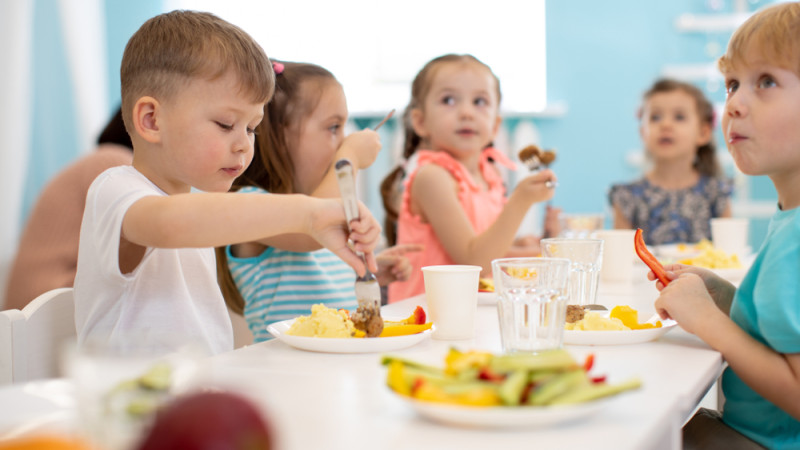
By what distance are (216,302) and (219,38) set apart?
440 millimetres

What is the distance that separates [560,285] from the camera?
2.87 ft

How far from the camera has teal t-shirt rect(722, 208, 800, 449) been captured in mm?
878

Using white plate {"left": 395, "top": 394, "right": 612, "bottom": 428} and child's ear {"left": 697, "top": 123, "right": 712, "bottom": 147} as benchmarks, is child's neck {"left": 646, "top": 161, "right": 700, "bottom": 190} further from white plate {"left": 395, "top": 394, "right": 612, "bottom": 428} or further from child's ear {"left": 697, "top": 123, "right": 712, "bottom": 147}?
white plate {"left": 395, "top": 394, "right": 612, "bottom": 428}

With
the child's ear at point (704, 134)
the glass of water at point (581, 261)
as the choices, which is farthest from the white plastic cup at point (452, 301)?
the child's ear at point (704, 134)

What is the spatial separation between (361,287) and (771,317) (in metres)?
0.51

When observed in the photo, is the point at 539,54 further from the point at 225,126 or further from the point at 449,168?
the point at 225,126

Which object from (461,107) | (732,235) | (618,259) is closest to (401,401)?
(618,259)

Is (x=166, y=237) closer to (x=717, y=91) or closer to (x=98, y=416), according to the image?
(x=98, y=416)

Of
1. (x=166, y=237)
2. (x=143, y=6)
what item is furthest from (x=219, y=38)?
(x=143, y=6)

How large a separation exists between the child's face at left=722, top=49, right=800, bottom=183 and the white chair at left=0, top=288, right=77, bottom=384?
3.27ft

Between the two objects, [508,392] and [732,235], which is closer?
[508,392]

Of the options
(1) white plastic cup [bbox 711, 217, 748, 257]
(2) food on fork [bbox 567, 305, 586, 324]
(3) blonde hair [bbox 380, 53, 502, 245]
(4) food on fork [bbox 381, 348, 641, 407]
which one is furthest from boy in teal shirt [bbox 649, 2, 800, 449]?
(3) blonde hair [bbox 380, 53, 502, 245]

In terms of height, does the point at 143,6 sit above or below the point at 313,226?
above

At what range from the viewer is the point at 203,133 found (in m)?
1.16
